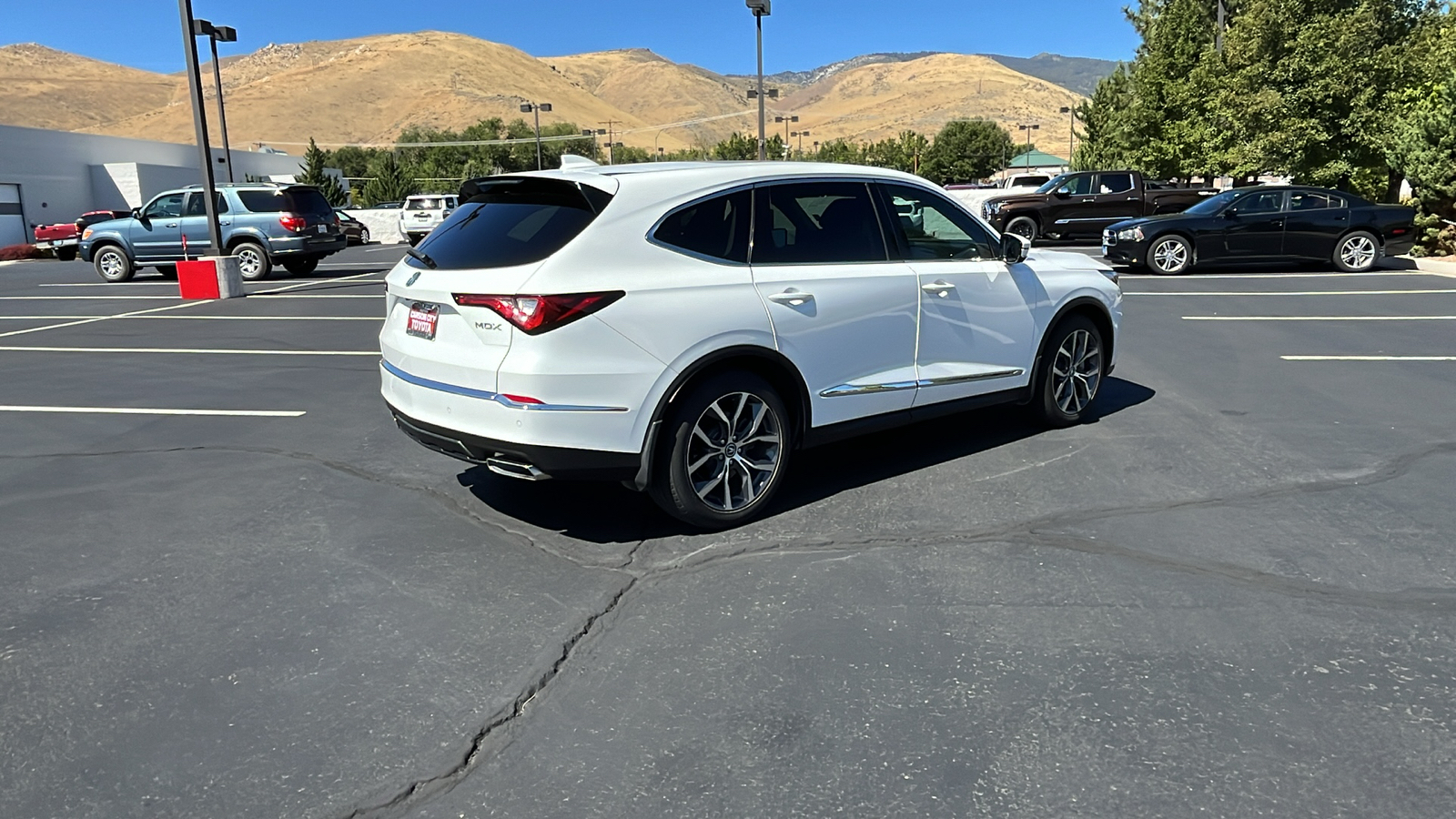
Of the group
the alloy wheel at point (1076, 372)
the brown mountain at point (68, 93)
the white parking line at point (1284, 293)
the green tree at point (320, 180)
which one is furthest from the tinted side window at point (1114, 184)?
the brown mountain at point (68, 93)

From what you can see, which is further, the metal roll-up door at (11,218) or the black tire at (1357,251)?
the metal roll-up door at (11,218)

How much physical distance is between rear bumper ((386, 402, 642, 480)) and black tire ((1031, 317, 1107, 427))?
309cm

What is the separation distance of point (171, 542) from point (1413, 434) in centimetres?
711

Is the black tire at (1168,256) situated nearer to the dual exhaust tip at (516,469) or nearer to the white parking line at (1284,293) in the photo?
the white parking line at (1284,293)

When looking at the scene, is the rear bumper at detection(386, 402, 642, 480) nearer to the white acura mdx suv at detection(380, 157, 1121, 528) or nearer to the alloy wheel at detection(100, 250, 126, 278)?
the white acura mdx suv at detection(380, 157, 1121, 528)

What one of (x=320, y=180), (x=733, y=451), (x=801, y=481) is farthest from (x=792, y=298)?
(x=320, y=180)

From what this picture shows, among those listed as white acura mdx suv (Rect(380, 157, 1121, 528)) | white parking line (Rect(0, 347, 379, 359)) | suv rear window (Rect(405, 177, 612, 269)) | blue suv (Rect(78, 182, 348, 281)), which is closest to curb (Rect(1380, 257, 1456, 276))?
white acura mdx suv (Rect(380, 157, 1121, 528))

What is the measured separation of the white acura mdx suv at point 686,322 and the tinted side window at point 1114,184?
20.0 meters

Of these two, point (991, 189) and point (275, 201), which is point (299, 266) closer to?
point (275, 201)

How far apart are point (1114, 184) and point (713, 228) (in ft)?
71.5

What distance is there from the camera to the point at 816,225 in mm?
5113

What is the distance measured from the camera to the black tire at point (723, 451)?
4.52 meters

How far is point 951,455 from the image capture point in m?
5.98

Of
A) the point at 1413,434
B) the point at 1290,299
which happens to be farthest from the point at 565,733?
A: the point at 1290,299
